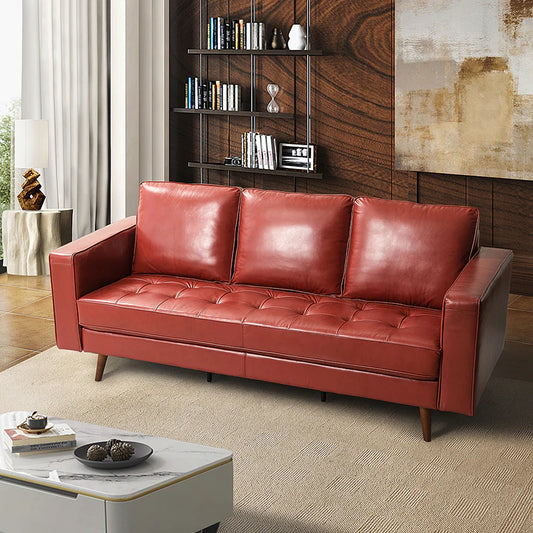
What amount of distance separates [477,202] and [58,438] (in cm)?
410

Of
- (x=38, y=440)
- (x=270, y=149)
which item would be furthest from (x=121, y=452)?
(x=270, y=149)

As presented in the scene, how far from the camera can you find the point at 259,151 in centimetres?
647

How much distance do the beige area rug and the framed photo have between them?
2516mm

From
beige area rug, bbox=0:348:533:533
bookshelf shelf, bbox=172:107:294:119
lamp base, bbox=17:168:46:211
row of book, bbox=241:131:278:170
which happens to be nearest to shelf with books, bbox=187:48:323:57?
bookshelf shelf, bbox=172:107:294:119

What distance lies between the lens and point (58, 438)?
8.50ft

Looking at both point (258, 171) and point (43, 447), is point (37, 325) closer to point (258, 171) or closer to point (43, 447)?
point (258, 171)

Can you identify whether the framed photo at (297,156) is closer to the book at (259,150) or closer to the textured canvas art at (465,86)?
the book at (259,150)

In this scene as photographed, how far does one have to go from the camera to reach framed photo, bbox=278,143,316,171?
6.32 meters

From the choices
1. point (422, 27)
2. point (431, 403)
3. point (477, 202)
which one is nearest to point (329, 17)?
point (422, 27)

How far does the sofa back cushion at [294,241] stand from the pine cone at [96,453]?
1.88 meters

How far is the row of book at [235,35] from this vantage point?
6.38 metres

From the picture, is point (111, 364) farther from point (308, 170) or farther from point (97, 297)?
point (308, 170)

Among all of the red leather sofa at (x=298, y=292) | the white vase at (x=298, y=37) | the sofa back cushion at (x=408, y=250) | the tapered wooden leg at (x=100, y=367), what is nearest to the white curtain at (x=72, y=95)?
the white vase at (x=298, y=37)

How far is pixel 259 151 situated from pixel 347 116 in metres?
0.71
